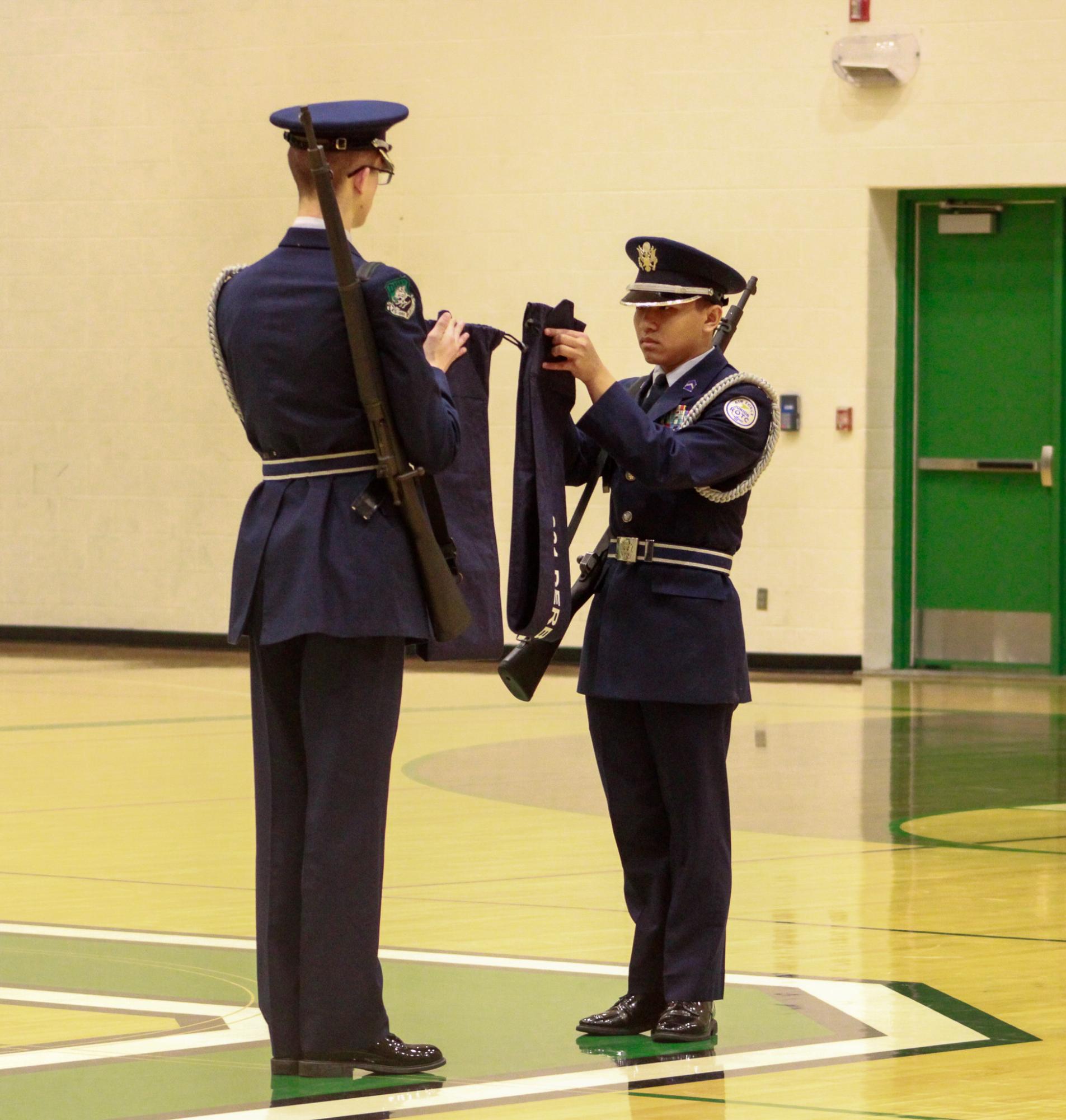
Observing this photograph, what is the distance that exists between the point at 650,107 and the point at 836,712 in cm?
370

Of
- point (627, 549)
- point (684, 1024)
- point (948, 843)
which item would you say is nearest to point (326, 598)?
point (627, 549)

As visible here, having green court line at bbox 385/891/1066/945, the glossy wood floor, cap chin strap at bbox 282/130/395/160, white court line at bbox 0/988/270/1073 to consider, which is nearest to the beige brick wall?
the glossy wood floor

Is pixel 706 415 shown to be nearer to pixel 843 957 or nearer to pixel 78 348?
pixel 843 957

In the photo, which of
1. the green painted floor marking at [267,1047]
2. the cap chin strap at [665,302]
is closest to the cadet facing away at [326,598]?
the green painted floor marking at [267,1047]

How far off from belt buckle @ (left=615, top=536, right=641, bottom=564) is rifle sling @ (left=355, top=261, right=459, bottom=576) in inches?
17.4

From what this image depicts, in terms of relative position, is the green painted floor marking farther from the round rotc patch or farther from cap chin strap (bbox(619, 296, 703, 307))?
cap chin strap (bbox(619, 296, 703, 307))

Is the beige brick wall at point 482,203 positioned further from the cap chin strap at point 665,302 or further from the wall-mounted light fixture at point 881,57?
the cap chin strap at point 665,302

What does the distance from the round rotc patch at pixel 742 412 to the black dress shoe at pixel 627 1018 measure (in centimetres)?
114

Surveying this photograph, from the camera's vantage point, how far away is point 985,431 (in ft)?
34.3

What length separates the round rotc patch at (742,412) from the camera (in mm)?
3734

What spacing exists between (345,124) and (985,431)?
301 inches

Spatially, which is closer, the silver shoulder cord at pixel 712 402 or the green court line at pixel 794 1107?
the green court line at pixel 794 1107

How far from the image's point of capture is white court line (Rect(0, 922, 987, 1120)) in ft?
10.6

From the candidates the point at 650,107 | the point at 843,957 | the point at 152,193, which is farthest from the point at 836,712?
the point at 152,193
